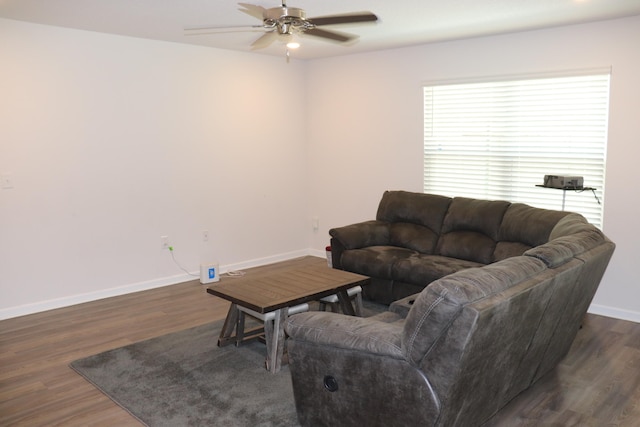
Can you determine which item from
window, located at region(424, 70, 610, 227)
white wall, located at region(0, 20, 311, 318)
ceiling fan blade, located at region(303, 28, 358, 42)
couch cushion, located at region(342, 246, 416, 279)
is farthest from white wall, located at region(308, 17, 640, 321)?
ceiling fan blade, located at region(303, 28, 358, 42)

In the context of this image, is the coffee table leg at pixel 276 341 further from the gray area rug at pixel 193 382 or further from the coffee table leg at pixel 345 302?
the coffee table leg at pixel 345 302

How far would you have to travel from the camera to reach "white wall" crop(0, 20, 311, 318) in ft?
15.3

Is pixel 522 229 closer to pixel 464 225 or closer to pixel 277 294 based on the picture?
pixel 464 225

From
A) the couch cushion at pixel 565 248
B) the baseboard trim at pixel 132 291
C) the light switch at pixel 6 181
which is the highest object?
the light switch at pixel 6 181

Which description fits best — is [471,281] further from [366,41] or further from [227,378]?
[366,41]

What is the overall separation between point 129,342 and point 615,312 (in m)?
4.04

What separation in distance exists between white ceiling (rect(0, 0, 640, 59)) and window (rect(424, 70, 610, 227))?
0.59m

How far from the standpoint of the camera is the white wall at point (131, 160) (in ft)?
15.3

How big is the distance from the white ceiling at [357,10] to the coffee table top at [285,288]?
70.3 inches

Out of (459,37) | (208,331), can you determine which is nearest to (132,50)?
(208,331)

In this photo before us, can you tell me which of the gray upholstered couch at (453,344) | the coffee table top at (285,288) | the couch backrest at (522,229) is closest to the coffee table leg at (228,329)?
the coffee table top at (285,288)

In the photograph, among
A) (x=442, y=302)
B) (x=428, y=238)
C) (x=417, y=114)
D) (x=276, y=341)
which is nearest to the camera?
(x=442, y=302)

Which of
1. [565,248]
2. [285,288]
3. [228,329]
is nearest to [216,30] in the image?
[285,288]

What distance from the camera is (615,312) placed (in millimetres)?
4664
